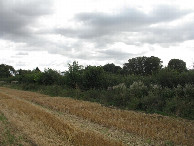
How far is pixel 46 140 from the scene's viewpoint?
284 inches

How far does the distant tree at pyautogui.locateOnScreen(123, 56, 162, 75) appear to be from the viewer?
51769 millimetres

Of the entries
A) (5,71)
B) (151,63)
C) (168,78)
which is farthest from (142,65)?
(5,71)

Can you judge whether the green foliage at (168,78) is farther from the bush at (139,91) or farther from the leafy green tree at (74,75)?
Answer: the leafy green tree at (74,75)

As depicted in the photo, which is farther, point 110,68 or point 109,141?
point 110,68

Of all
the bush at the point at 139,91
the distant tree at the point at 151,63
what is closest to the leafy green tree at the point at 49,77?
the bush at the point at 139,91

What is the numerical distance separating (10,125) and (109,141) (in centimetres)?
474

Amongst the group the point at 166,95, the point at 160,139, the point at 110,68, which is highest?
the point at 110,68

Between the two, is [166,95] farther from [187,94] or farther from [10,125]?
[10,125]

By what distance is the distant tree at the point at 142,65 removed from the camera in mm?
51769

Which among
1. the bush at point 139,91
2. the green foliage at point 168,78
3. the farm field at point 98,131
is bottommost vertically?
the farm field at point 98,131

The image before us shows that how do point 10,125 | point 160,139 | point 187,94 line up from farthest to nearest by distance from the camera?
point 187,94 < point 10,125 < point 160,139

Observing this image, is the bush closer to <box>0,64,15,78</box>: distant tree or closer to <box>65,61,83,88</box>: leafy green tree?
<box>65,61,83,88</box>: leafy green tree

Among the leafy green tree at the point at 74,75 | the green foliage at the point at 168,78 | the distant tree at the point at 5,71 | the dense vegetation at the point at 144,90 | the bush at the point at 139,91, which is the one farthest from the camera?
the distant tree at the point at 5,71

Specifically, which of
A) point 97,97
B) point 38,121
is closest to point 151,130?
point 38,121
